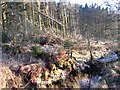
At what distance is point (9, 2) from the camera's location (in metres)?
12.8

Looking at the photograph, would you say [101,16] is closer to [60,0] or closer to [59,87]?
[60,0]

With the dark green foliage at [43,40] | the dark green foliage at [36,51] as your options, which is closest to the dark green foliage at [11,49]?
the dark green foliage at [36,51]

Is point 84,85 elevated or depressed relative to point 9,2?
depressed

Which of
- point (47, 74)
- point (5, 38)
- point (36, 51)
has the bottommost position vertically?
point (47, 74)

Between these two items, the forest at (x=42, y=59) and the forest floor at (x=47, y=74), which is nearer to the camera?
the forest floor at (x=47, y=74)

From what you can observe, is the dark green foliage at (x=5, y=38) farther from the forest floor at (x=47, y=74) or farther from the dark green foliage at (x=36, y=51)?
the dark green foliage at (x=36, y=51)

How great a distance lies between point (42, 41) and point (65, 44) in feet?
4.44

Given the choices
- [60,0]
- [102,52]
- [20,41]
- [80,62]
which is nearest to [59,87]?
[80,62]

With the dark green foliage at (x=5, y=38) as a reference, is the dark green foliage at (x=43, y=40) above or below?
below

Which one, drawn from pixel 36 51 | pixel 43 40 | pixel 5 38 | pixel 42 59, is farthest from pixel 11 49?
pixel 43 40

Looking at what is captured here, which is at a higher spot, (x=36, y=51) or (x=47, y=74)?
(x=36, y=51)

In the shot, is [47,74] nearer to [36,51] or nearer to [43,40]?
[36,51]

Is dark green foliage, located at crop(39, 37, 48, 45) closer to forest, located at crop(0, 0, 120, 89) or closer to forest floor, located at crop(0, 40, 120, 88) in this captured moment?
forest, located at crop(0, 0, 120, 89)

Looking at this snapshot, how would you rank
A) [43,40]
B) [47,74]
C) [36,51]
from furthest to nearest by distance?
[43,40] < [36,51] < [47,74]
